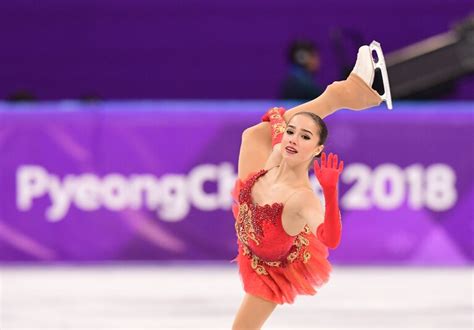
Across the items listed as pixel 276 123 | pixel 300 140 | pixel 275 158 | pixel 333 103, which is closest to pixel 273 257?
pixel 275 158

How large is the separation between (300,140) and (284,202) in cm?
27

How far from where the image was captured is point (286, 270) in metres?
5.21

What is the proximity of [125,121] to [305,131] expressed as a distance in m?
4.37

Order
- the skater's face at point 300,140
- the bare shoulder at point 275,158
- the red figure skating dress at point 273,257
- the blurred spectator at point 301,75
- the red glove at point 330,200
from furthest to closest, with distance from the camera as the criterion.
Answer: the blurred spectator at point 301,75
the bare shoulder at point 275,158
the red figure skating dress at point 273,257
the skater's face at point 300,140
the red glove at point 330,200

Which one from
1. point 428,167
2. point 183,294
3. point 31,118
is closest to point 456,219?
point 428,167

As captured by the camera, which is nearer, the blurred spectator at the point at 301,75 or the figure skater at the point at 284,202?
the figure skater at the point at 284,202

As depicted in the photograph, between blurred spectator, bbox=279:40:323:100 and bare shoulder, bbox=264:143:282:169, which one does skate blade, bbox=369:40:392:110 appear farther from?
blurred spectator, bbox=279:40:323:100

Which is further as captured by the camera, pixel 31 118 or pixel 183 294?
pixel 31 118

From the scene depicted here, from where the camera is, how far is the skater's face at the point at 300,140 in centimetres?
499

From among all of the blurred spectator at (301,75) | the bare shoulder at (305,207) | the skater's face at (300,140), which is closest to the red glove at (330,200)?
the bare shoulder at (305,207)

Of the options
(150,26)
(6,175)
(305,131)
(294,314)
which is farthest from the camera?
(150,26)

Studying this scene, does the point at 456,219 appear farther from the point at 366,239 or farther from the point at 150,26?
the point at 150,26

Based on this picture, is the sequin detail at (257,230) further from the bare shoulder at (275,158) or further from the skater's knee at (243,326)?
the skater's knee at (243,326)

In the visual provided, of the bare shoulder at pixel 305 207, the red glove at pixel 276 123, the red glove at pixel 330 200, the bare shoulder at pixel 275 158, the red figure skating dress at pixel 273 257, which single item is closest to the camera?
the red glove at pixel 330 200
